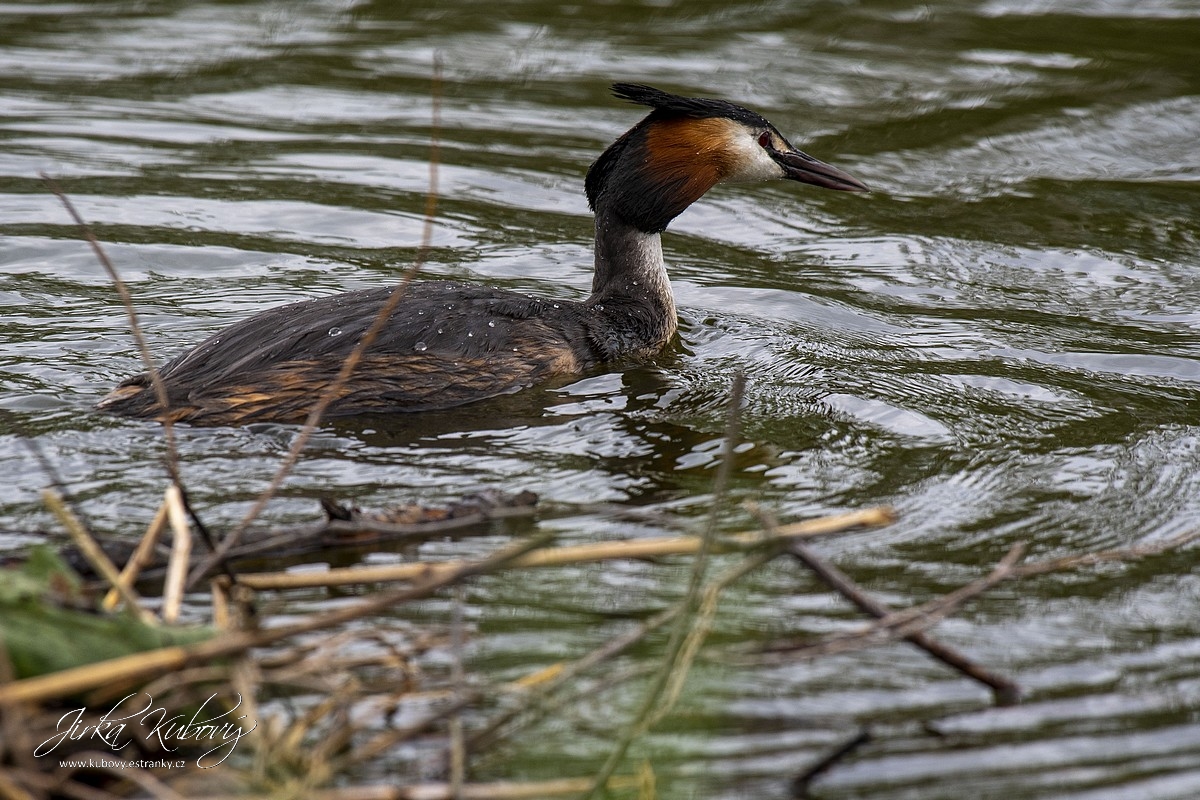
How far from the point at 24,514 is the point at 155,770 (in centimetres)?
163

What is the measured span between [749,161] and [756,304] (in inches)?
28.9

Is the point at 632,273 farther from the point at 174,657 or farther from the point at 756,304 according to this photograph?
the point at 174,657

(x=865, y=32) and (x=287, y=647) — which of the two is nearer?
(x=287, y=647)

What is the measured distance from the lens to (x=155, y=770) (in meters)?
2.97

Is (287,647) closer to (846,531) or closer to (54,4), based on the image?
(846,531)

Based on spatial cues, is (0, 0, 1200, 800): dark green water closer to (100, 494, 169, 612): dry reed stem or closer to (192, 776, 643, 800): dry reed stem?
(192, 776, 643, 800): dry reed stem

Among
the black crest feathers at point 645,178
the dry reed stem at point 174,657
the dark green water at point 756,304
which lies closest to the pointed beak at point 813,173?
the black crest feathers at point 645,178

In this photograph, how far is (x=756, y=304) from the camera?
22.6 feet

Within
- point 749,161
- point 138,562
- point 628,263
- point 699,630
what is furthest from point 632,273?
point 699,630

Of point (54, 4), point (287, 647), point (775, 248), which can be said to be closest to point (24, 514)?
point (287, 647)

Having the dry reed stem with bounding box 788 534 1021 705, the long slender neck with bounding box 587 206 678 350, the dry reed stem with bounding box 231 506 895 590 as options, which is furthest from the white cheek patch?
the dry reed stem with bounding box 788 534 1021 705

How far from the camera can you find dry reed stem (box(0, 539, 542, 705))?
8.77 feet

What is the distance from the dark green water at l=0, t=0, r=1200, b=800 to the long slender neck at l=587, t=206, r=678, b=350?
228 millimetres

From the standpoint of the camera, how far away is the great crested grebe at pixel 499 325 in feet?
17.1
